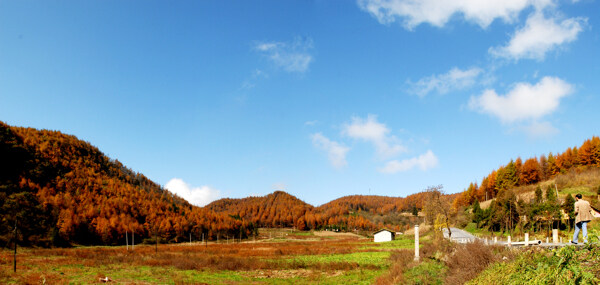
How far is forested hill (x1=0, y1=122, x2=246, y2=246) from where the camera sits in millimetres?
74250

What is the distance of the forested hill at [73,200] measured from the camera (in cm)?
7425

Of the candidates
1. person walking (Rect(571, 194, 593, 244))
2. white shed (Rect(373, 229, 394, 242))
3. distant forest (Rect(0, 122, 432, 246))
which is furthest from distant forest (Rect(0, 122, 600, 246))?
person walking (Rect(571, 194, 593, 244))

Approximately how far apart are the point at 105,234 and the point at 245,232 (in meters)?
61.2

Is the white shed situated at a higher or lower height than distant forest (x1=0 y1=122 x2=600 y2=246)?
lower

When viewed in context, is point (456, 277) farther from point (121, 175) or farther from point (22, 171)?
point (121, 175)

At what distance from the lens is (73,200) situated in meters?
95.4

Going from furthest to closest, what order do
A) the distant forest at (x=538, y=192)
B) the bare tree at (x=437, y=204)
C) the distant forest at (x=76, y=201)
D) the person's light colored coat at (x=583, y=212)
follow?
1. the distant forest at (x=76, y=201)
2. the distant forest at (x=538, y=192)
3. the bare tree at (x=437, y=204)
4. the person's light colored coat at (x=583, y=212)

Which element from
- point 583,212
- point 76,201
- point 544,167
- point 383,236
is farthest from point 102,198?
point 544,167

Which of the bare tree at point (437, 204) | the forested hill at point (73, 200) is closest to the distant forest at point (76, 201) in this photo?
the forested hill at point (73, 200)

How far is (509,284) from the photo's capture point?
25.7 ft

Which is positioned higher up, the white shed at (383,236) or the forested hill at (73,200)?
the forested hill at (73,200)

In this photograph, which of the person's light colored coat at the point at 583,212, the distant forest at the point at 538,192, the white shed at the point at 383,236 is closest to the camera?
the person's light colored coat at the point at 583,212

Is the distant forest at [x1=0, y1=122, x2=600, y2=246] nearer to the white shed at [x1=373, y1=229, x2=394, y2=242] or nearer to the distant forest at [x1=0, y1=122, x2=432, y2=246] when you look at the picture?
the distant forest at [x1=0, y1=122, x2=432, y2=246]

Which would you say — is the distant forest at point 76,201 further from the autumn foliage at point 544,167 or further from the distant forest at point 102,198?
the autumn foliage at point 544,167
